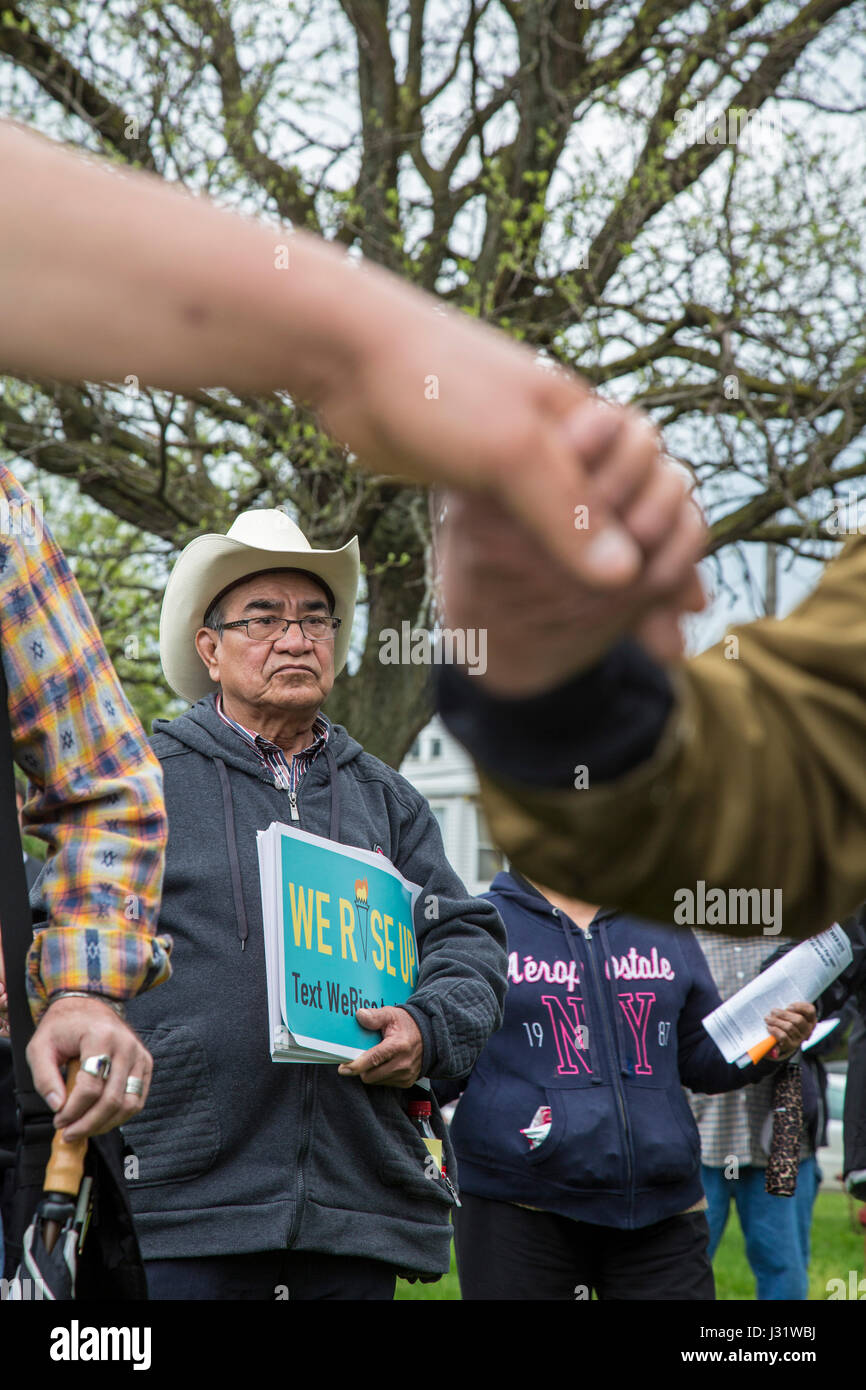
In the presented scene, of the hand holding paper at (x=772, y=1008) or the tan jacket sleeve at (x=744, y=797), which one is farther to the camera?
the hand holding paper at (x=772, y=1008)

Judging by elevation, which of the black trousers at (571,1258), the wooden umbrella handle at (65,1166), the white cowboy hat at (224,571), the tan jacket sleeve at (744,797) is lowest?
A: the black trousers at (571,1258)

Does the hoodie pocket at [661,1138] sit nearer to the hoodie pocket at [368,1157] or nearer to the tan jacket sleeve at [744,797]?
the hoodie pocket at [368,1157]

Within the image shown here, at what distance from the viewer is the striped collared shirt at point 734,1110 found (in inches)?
231

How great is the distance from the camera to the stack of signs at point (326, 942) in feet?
9.69

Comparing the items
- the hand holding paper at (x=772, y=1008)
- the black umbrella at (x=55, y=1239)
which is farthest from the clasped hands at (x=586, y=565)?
the hand holding paper at (x=772, y=1008)

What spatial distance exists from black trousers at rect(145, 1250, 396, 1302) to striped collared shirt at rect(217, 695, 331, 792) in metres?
1.07

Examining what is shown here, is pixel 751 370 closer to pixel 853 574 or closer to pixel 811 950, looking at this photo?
pixel 811 950

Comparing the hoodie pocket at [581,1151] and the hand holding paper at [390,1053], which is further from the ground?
the hand holding paper at [390,1053]

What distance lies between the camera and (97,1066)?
2.13 meters

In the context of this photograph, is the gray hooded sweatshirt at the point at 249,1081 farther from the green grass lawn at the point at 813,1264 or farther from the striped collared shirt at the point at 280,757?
the green grass lawn at the point at 813,1264

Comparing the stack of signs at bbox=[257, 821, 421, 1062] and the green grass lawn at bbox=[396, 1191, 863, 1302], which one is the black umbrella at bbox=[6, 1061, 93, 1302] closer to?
the stack of signs at bbox=[257, 821, 421, 1062]

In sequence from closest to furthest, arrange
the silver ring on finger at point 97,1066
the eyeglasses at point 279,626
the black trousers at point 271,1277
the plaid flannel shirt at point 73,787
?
1. the silver ring on finger at point 97,1066
2. the plaid flannel shirt at point 73,787
3. the black trousers at point 271,1277
4. the eyeglasses at point 279,626

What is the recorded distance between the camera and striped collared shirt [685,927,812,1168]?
5863mm

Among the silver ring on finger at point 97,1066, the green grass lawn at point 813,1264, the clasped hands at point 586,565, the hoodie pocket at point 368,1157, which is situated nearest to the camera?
the clasped hands at point 586,565
